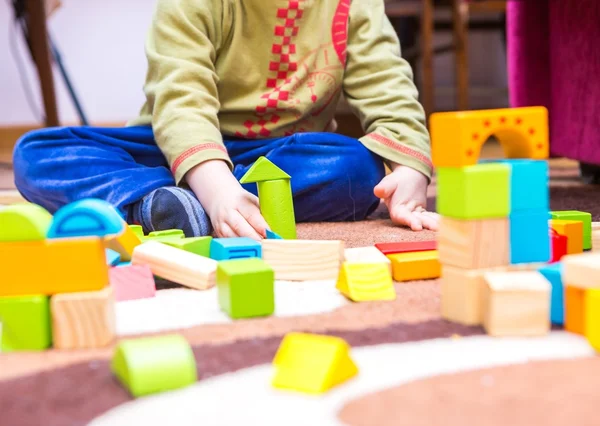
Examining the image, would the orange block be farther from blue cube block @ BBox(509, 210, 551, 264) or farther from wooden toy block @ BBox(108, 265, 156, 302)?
wooden toy block @ BBox(108, 265, 156, 302)

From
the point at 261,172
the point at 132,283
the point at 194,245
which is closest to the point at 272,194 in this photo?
the point at 261,172

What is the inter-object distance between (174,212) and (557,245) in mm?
473

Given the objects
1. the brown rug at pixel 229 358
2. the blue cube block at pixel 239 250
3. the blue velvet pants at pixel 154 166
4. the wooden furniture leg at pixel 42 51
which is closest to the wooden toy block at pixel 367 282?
the brown rug at pixel 229 358

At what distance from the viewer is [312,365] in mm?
432

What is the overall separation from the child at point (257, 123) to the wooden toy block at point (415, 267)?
27cm

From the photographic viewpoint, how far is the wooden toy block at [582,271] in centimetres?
49

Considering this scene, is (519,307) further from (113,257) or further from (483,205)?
(113,257)

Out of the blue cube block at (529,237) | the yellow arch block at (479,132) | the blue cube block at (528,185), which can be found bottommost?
the blue cube block at (529,237)

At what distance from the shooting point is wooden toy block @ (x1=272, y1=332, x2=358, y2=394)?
1.39 feet

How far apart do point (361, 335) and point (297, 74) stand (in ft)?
2.28

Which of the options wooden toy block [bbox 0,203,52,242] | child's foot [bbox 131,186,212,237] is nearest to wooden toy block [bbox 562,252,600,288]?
wooden toy block [bbox 0,203,52,242]

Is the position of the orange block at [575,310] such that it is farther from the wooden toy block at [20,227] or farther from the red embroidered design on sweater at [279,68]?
the red embroidered design on sweater at [279,68]

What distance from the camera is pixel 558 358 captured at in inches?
18.3

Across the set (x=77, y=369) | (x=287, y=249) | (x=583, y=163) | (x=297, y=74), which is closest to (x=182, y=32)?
(x=297, y=74)
